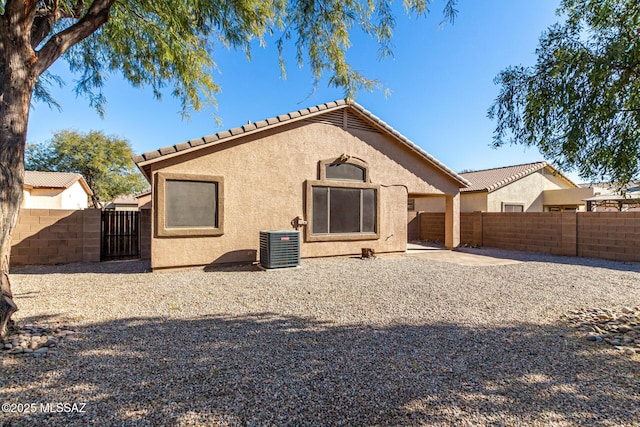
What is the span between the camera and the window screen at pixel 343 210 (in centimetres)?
1082

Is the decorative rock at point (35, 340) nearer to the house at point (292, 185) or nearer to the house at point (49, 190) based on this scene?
the house at point (292, 185)

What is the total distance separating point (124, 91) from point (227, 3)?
419cm

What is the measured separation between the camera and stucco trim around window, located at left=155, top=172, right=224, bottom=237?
8500 mm

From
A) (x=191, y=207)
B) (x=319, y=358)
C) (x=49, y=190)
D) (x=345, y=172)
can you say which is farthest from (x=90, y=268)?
(x=49, y=190)

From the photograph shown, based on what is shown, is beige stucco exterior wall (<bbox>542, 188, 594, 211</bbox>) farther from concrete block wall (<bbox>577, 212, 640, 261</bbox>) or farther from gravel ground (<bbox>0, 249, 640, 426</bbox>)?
gravel ground (<bbox>0, 249, 640, 426</bbox>)

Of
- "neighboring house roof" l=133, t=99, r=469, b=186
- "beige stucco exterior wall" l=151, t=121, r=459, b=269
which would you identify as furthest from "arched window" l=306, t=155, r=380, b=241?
"neighboring house roof" l=133, t=99, r=469, b=186

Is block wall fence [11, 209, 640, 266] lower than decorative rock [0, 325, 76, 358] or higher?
higher

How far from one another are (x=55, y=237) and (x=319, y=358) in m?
10.8

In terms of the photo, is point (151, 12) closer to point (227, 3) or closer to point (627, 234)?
point (227, 3)

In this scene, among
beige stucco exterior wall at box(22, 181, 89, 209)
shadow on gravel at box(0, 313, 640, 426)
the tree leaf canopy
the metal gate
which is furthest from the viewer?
beige stucco exterior wall at box(22, 181, 89, 209)

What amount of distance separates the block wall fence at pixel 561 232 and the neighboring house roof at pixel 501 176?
315cm

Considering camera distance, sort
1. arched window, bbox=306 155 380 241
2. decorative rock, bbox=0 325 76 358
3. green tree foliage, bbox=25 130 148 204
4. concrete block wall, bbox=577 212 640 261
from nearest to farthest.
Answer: decorative rock, bbox=0 325 76 358 → arched window, bbox=306 155 380 241 → concrete block wall, bbox=577 212 640 261 → green tree foliage, bbox=25 130 148 204

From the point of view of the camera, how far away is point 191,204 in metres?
8.90

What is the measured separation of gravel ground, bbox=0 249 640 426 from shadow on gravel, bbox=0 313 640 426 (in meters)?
0.02
